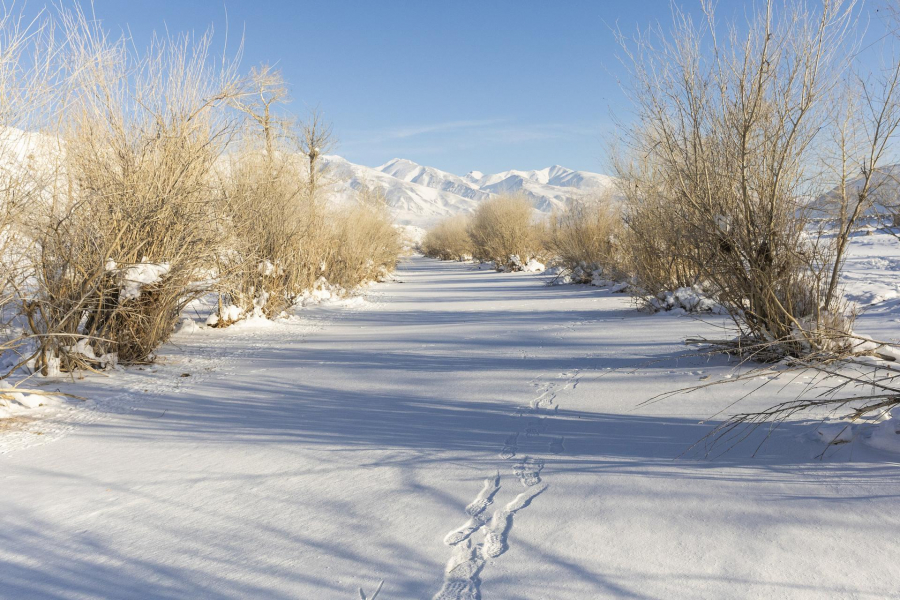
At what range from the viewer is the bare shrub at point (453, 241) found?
49438 mm

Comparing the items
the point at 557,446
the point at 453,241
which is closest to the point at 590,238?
the point at 557,446

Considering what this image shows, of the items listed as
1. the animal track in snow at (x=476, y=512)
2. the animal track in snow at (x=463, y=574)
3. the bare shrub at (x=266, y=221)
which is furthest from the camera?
the bare shrub at (x=266, y=221)

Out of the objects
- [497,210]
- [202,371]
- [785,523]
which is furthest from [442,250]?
[785,523]

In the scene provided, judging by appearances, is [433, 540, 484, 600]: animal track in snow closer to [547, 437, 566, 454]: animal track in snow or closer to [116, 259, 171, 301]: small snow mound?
[547, 437, 566, 454]: animal track in snow

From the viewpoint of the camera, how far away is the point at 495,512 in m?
2.59

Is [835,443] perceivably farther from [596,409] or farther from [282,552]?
[282,552]

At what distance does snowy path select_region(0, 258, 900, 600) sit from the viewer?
209 cm

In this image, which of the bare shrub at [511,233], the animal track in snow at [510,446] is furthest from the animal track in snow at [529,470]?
the bare shrub at [511,233]

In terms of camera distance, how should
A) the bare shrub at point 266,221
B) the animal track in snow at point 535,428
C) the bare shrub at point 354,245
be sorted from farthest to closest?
the bare shrub at point 354,245 → the bare shrub at point 266,221 → the animal track in snow at point 535,428

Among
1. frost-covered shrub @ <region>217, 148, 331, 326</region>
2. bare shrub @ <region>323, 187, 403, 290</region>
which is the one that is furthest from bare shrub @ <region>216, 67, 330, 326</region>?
bare shrub @ <region>323, 187, 403, 290</region>

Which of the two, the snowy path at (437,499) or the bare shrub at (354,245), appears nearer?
the snowy path at (437,499)

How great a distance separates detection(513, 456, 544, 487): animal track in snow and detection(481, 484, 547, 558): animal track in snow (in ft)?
0.24

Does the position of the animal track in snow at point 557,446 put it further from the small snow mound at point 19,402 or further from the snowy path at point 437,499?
the small snow mound at point 19,402

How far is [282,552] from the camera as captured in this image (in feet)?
7.59
